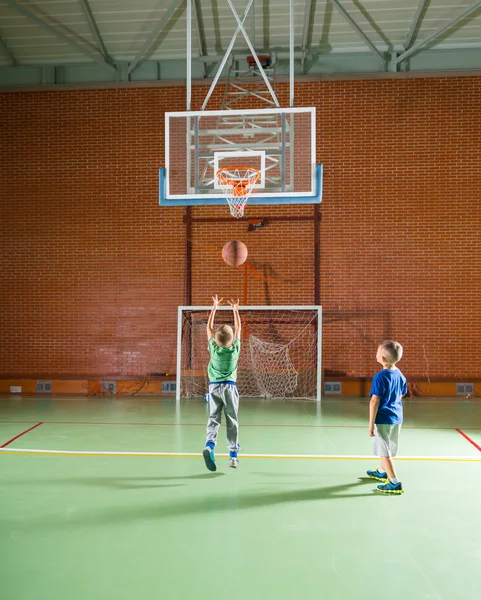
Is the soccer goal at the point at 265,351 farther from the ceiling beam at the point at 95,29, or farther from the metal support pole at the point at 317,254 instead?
the ceiling beam at the point at 95,29

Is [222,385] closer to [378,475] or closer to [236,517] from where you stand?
[236,517]

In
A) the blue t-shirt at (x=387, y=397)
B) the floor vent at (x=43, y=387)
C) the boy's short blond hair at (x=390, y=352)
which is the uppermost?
the boy's short blond hair at (x=390, y=352)

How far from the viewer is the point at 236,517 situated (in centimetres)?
448

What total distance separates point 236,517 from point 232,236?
8643 mm

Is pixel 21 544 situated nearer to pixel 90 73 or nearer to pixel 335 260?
pixel 335 260

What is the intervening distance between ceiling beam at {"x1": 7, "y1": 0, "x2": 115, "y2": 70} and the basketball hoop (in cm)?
638

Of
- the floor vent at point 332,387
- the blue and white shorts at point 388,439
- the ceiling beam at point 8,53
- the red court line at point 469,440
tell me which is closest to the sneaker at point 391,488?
the blue and white shorts at point 388,439

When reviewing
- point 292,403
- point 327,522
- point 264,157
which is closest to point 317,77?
point 264,157

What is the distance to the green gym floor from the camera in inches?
132

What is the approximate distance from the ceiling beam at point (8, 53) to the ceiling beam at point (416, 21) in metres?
9.16

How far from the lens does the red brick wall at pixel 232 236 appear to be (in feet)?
39.8

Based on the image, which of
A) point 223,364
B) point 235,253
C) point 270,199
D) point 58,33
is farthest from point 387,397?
point 58,33

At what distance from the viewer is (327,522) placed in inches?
171

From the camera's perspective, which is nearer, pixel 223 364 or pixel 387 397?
pixel 387 397
